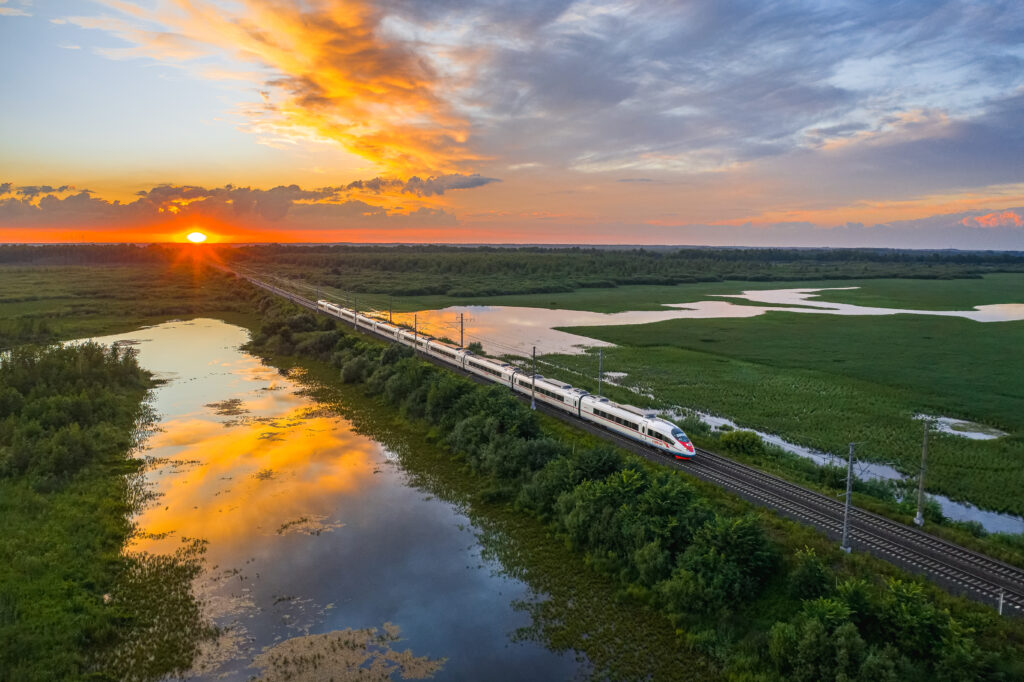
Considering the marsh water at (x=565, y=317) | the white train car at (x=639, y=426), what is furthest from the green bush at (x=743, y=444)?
the marsh water at (x=565, y=317)

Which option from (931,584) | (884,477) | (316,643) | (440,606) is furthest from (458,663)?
(884,477)

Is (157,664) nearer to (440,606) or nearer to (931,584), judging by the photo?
(440,606)

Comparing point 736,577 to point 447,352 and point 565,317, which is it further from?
point 565,317

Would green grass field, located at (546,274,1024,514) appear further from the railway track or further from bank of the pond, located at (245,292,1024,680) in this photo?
bank of the pond, located at (245,292,1024,680)

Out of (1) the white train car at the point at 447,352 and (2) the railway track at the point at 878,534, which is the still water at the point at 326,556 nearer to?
(2) the railway track at the point at 878,534

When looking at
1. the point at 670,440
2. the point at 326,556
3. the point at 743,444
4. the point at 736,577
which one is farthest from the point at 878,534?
the point at 326,556

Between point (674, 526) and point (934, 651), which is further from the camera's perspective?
point (674, 526)
